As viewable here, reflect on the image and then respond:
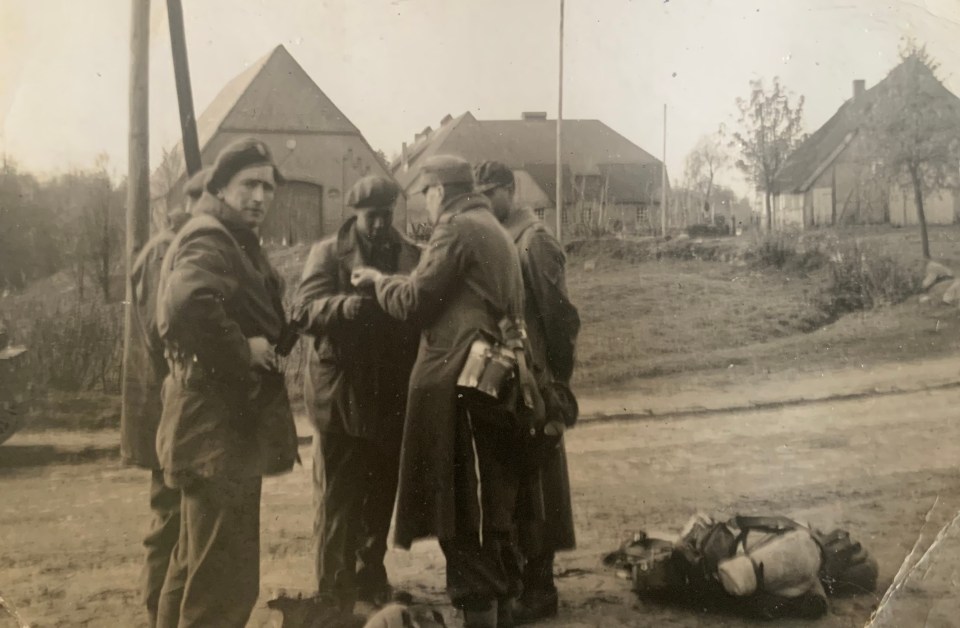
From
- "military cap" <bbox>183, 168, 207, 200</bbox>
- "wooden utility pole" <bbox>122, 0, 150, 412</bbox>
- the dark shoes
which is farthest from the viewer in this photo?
the dark shoes

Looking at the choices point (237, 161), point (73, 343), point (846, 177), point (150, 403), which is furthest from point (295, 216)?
point (846, 177)

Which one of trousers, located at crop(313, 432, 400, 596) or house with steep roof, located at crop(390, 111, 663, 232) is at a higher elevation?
house with steep roof, located at crop(390, 111, 663, 232)

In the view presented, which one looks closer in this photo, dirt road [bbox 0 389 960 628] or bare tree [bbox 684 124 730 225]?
dirt road [bbox 0 389 960 628]

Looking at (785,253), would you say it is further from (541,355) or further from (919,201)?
(541,355)

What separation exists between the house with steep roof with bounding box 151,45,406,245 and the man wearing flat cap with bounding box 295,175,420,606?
0.09 metres

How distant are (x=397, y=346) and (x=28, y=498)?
1.74m

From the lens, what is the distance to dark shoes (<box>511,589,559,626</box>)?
416 cm

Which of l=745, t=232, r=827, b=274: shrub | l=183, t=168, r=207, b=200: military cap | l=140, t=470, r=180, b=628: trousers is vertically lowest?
l=140, t=470, r=180, b=628: trousers

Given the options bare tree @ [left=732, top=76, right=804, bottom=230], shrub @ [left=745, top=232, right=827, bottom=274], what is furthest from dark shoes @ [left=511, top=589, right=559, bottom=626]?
bare tree @ [left=732, top=76, right=804, bottom=230]

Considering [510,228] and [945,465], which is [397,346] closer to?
[510,228]

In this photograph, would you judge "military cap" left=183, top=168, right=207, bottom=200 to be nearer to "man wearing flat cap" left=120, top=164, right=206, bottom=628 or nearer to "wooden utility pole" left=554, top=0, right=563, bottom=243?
"man wearing flat cap" left=120, top=164, right=206, bottom=628

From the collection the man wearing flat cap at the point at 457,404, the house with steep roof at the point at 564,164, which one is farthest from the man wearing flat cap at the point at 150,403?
the house with steep roof at the point at 564,164

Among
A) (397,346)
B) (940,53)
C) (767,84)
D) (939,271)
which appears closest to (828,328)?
(939,271)

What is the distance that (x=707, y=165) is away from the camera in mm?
4566
